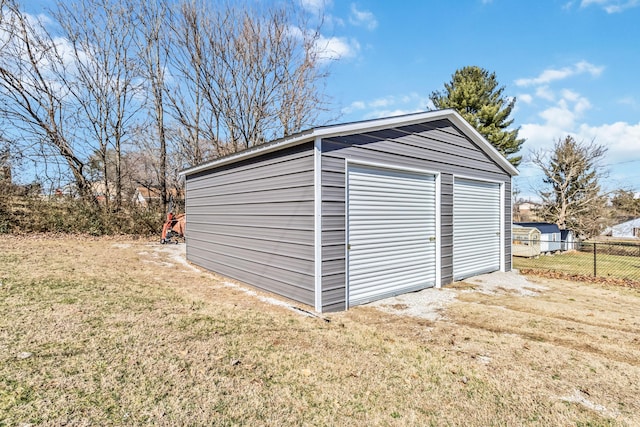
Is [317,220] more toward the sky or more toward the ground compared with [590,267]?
more toward the sky

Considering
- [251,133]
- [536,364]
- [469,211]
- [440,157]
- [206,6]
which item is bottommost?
[536,364]

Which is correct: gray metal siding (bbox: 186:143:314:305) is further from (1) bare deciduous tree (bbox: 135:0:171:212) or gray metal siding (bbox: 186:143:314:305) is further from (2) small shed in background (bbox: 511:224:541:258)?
(2) small shed in background (bbox: 511:224:541:258)

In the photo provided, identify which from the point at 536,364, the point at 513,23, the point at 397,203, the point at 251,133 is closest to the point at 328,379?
the point at 536,364

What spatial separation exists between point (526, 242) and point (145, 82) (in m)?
18.3

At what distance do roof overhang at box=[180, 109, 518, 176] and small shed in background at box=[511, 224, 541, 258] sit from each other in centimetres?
803

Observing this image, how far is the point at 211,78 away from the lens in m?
14.4

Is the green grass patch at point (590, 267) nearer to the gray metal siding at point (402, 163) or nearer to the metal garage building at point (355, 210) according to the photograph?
the gray metal siding at point (402, 163)

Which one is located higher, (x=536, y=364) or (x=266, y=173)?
(x=266, y=173)

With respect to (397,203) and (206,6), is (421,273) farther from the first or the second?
(206,6)

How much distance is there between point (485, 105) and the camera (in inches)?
840

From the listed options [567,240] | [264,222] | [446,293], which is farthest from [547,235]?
[264,222]

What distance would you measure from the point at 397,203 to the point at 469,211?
8.47 ft

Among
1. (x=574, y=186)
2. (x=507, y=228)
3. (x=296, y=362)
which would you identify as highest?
(x=574, y=186)

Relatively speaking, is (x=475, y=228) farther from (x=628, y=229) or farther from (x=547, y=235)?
(x=628, y=229)
